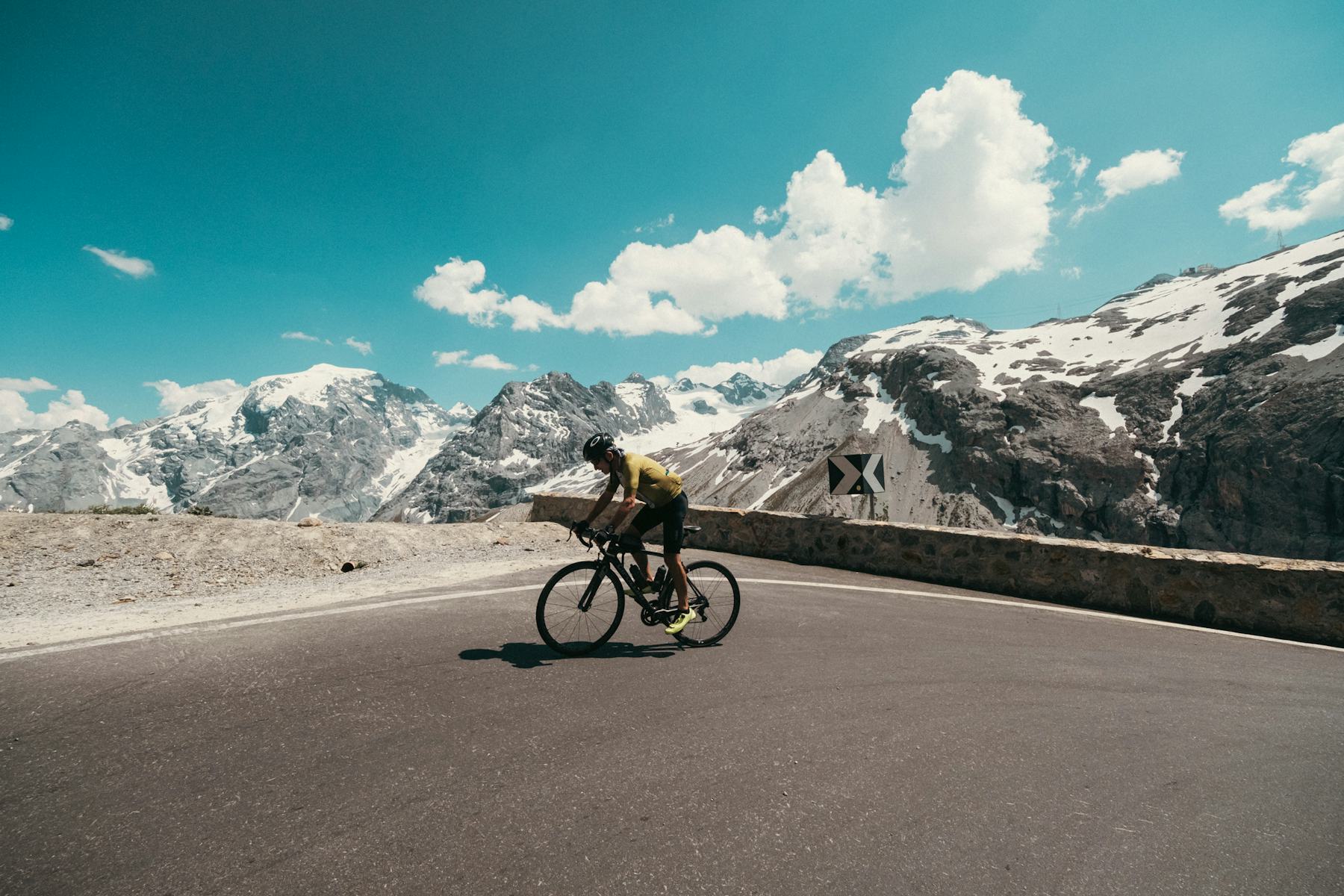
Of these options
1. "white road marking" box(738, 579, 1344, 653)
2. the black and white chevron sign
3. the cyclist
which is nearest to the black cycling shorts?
the cyclist

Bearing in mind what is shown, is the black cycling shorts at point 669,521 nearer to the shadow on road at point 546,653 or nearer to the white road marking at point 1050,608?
the shadow on road at point 546,653

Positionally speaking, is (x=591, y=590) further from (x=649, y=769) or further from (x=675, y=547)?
(x=649, y=769)

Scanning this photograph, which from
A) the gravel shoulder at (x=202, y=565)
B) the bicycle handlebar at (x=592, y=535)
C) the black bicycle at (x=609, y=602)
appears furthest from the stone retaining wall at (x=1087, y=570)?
the bicycle handlebar at (x=592, y=535)

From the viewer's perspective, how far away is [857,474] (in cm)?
1155

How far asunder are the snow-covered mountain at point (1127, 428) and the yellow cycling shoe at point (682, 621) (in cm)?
6097

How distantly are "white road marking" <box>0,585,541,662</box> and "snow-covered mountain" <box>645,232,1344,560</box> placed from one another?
60.4m

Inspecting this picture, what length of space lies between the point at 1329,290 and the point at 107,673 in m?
161

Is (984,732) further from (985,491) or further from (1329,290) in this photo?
(1329,290)

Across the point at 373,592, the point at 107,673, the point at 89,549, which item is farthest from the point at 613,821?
the point at 89,549

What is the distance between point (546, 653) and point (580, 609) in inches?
20.7

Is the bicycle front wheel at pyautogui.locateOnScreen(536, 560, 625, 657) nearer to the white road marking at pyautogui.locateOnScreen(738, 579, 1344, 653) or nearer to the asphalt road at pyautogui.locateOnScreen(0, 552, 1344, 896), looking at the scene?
the asphalt road at pyautogui.locateOnScreen(0, 552, 1344, 896)

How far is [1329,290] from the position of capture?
105 meters

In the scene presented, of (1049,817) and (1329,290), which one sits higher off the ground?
(1329,290)

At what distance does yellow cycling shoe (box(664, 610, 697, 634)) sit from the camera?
604 cm
